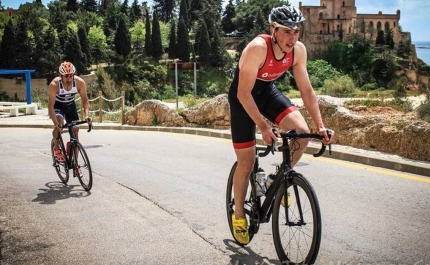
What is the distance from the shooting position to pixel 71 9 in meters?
137

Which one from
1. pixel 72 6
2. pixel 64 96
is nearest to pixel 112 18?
pixel 72 6

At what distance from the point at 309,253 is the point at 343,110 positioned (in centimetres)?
763

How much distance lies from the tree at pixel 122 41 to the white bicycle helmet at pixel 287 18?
332 ft

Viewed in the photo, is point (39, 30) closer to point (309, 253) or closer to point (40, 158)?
point (40, 158)

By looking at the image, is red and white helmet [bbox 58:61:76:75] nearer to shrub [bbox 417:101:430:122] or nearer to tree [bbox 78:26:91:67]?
shrub [bbox 417:101:430:122]

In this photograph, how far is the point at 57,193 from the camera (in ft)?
24.2

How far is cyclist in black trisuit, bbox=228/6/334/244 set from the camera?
4.17 meters

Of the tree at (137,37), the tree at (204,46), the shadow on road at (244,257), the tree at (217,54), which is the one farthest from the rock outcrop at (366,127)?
the tree at (137,37)

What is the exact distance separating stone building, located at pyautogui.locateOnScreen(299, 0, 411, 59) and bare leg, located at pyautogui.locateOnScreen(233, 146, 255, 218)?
13509 centimetres

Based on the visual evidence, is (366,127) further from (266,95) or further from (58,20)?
(58,20)

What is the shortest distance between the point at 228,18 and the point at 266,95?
14884 centimetres

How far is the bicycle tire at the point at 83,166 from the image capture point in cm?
754

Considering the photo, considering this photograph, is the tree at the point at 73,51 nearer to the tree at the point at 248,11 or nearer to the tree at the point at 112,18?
the tree at the point at 112,18

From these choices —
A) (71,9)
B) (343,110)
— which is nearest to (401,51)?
(71,9)
